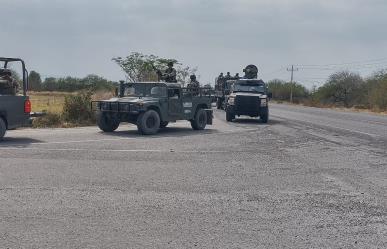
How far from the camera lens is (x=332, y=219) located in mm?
6773

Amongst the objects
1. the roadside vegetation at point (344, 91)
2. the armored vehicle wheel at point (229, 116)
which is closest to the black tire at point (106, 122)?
the armored vehicle wheel at point (229, 116)

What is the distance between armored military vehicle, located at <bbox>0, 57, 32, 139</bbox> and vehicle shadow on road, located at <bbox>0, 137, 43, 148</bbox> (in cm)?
35

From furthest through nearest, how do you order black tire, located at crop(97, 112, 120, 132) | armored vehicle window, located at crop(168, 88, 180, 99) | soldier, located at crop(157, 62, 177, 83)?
soldier, located at crop(157, 62, 177, 83) → armored vehicle window, located at crop(168, 88, 180, 99) → black tire, located at crop(97, 112, 120, 132)

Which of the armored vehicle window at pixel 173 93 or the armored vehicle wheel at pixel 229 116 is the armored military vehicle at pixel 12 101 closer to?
the armored vehicle window at pixel 173 93

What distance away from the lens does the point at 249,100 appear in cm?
2597

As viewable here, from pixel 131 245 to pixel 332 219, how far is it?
8.42 ft

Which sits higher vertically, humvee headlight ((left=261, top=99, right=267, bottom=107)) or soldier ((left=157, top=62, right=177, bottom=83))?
soldier ((left=157, top=62, right=177, bottom=83))

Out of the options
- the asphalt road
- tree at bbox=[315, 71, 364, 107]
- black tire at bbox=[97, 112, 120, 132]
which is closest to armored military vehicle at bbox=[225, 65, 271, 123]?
black tire at bbox=[97, 112, 120, 132]

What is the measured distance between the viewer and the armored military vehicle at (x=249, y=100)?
26.0 m

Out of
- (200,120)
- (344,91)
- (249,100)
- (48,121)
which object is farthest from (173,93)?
(344,91)

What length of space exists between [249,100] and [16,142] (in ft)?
43.6

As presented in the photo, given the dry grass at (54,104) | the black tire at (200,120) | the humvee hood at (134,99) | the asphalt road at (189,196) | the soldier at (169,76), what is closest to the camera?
the asphalt road at (189,196)

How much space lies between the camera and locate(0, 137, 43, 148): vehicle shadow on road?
14094 mm

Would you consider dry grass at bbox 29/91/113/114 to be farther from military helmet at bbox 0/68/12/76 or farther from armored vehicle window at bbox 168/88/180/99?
military helmet at bbox 0/68/12/76
